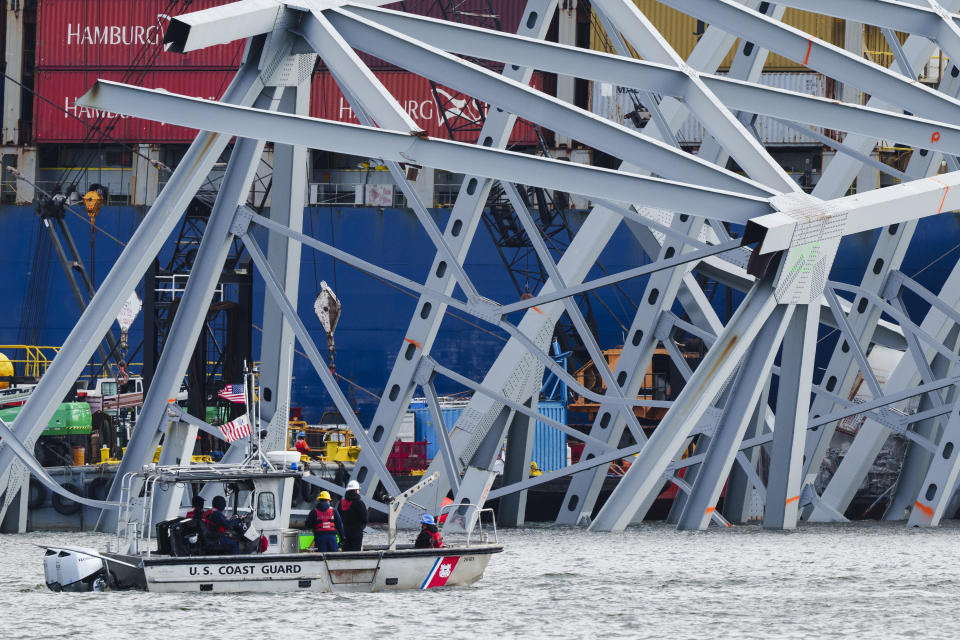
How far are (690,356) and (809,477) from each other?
1710cm

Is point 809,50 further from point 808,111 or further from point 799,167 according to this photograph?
point 799,167

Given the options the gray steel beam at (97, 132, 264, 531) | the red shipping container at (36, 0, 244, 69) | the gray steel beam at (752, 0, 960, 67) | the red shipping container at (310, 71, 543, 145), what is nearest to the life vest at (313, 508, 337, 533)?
the gray steel beam at (97, 132, 264, 531)

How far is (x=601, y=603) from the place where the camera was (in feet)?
52.9

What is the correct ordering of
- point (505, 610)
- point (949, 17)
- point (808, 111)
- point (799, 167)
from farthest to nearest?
point (799, 167) < point (949, 17) < point (808, 111) < point (505, 610)

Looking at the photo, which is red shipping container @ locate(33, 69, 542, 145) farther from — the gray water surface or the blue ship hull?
the gray water surface

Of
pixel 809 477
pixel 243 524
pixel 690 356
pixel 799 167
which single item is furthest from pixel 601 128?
pixel 799 167

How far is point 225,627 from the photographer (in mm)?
14461

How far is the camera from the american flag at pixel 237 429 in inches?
813

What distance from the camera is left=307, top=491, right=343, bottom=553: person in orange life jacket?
1717cm

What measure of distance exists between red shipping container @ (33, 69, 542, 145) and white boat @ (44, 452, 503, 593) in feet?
133

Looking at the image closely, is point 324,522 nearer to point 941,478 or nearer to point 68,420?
point 941,478

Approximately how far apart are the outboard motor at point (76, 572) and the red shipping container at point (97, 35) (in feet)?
147

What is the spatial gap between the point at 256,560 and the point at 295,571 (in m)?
0.48

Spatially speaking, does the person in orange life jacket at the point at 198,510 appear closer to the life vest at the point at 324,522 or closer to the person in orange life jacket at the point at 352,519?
the life vest at the point at 324,522
